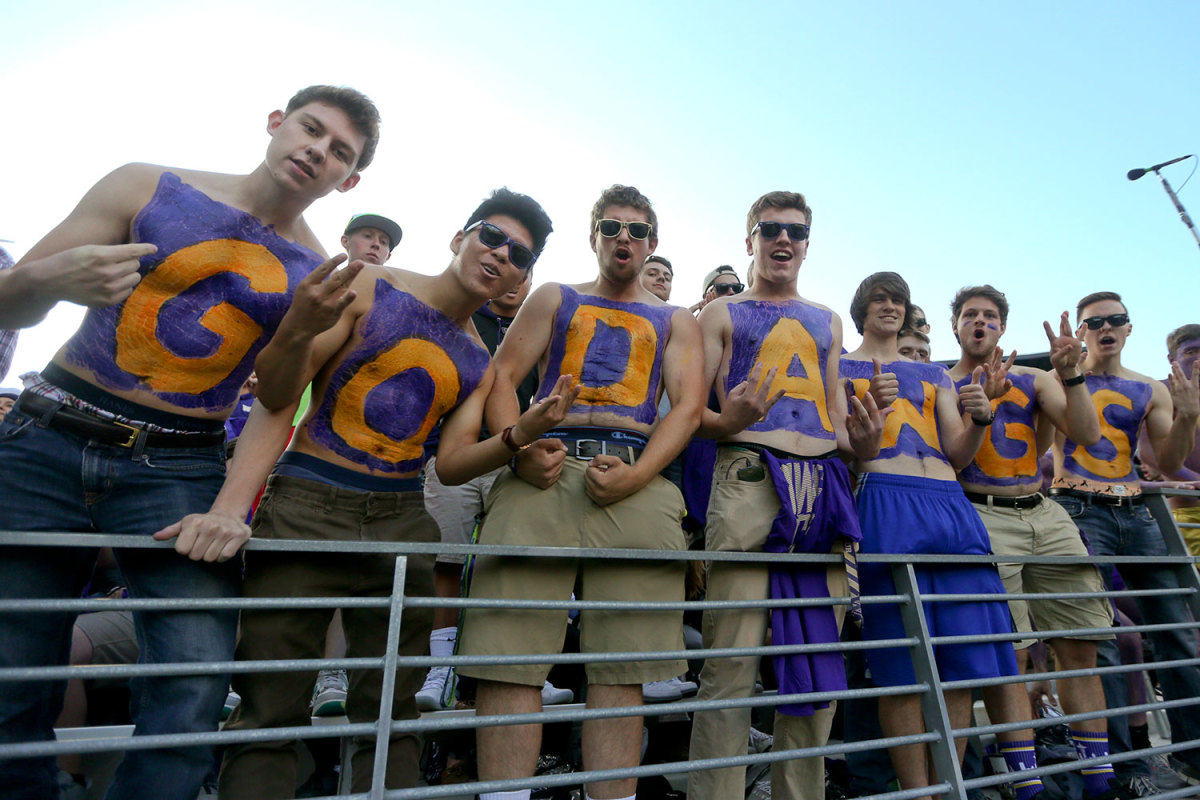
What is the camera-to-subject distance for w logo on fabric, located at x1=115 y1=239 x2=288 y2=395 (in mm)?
2096

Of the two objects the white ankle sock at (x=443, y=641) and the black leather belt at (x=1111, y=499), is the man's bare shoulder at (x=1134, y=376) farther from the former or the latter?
the white ankle sock at (x=443, y=641)

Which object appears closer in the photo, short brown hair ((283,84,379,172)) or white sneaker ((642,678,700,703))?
short brown hair ((283,84,379,172))

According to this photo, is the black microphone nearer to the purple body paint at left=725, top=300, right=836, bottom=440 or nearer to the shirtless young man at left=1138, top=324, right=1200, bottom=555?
the shirtless young man at left=1138, top=324, right=1200, bottom=555

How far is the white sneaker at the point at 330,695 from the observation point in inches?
119

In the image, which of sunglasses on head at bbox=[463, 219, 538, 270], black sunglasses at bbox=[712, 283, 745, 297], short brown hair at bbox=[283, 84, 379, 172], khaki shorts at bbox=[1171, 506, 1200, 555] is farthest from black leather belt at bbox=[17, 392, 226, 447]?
khaki shorts at bbox=[1171, 506, 1200, 555]

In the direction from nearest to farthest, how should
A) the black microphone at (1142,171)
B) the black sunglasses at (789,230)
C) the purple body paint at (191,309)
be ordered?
the purple body paint at (191,309) → the black sunglasses at (789,230) → the black microphone at (1142,171)

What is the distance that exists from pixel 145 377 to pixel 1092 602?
199 inches

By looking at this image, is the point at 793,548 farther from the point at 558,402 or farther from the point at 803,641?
the point at 558,402

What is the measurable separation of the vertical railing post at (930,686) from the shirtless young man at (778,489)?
Answer: 272mm

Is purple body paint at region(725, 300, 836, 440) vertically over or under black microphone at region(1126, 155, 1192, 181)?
under

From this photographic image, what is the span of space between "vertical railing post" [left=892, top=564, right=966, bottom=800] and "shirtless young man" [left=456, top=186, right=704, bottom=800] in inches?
40.3

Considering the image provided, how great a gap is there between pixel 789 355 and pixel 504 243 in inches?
57.4

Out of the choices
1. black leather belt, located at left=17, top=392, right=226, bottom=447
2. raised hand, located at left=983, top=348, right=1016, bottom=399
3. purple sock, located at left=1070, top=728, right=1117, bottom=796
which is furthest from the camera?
raised hand, located at left=983, top=348, right=1016, bottom=399

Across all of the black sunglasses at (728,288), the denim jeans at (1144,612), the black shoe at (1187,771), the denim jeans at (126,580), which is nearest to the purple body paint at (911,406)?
the black sunglasses at (728,288)
